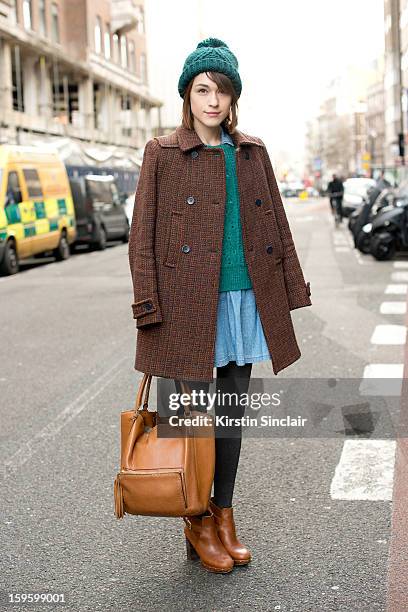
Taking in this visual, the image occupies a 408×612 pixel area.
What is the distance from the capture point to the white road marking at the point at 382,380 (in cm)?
733

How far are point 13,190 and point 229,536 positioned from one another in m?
16.9

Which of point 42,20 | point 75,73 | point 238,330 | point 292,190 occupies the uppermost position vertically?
point 42,20

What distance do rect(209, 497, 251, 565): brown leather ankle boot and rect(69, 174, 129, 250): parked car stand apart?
22494 millimetres

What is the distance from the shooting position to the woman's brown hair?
382cm

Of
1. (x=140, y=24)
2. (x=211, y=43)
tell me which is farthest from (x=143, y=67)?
(x=211, y=43)

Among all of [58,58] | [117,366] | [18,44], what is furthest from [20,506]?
[58,58]

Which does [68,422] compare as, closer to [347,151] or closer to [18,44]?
[18,44]

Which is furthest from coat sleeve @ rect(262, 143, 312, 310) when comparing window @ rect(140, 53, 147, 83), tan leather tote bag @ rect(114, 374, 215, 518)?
window @ rect(140, 53, 147, 83)

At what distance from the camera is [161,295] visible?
3875 millimetres

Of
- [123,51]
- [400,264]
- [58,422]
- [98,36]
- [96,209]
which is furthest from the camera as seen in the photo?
[123,51]

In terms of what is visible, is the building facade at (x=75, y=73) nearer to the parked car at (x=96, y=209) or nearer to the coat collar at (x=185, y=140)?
the parked car at (x=96, y=209)

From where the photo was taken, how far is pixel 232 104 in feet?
13.0

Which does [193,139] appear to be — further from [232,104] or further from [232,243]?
[232,243]

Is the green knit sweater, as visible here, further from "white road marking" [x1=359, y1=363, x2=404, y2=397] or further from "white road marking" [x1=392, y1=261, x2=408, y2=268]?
→ "white road marking" [x1=392, y1=261, x2=408, y2=268]
